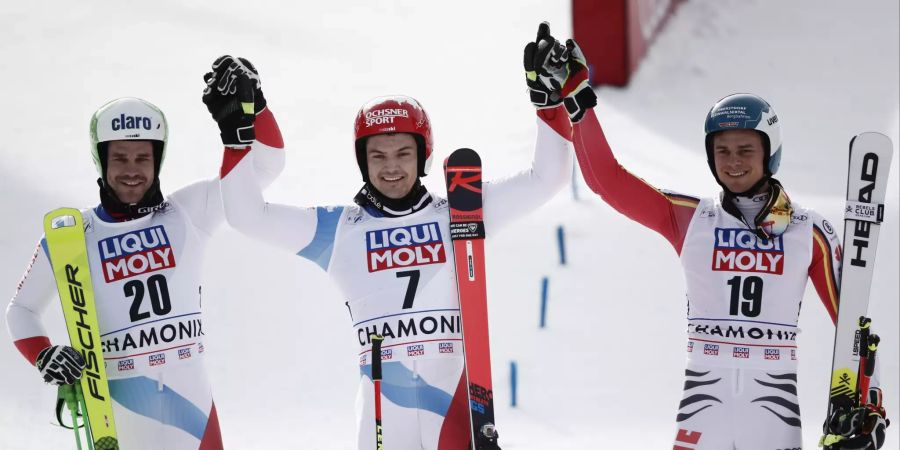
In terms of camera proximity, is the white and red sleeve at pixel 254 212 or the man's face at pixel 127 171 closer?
the white and red sleeve at pixel 254 212

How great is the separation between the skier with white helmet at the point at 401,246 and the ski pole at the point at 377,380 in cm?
3

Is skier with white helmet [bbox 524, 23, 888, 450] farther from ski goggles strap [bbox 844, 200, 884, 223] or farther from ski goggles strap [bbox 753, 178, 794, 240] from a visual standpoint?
ski goggles strap [bbox 844, 200, 884, 223]

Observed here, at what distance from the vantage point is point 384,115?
5.02 metres

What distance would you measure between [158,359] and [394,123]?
143 cm

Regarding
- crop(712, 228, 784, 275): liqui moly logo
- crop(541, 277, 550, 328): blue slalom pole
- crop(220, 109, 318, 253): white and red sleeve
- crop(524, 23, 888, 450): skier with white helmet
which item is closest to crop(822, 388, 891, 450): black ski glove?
crop(524, 23, 888, 450): skier with white helmet

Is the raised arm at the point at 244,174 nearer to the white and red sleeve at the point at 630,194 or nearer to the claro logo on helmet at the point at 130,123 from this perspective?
the claro logo on helmet at the point at 130,123

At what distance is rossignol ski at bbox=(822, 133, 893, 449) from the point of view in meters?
4.94

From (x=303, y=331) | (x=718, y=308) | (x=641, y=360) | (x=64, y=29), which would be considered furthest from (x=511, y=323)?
(x=64, y=29)

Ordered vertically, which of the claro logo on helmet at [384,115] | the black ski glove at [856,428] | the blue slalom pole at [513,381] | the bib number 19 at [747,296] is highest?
the claro logo on helmet at [384,115]

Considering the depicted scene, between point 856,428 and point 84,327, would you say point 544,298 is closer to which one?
point 856,428

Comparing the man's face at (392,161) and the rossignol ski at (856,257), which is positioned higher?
the man's face at (392,161)

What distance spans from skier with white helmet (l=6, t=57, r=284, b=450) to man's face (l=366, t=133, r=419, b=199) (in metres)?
0.47

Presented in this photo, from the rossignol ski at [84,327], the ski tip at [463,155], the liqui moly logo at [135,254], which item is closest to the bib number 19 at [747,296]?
the ski tip at [463,155]

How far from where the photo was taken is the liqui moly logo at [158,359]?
5176 millimetres
